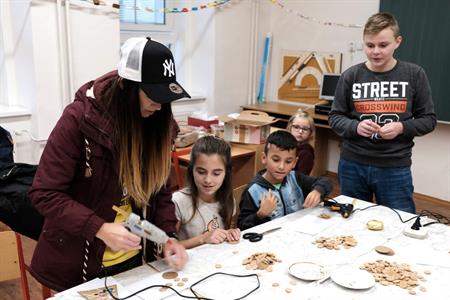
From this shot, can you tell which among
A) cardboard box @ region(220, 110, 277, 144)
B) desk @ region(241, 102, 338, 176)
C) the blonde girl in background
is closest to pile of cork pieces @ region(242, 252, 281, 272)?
the blonde girl in background

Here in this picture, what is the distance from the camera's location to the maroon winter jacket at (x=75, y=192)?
115 centimetres

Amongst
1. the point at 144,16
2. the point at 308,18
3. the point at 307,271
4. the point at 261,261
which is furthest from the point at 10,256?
the point at 308,18

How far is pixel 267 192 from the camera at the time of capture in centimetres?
188

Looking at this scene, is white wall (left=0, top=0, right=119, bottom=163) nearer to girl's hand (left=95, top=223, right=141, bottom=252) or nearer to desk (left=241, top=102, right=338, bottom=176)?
desk (left=241, top=102, right=338, bottom=176)

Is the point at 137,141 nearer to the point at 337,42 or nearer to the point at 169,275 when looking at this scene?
the point at 169,275

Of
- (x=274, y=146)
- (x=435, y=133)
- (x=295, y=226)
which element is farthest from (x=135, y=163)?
(x=435, y=133)

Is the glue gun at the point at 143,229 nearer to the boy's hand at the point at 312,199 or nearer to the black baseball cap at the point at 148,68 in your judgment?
the black baseball cap at the point at 148,68

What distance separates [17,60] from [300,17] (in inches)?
111

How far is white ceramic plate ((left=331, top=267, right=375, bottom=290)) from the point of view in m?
1.22

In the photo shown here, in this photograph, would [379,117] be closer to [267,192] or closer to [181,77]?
[267,192]

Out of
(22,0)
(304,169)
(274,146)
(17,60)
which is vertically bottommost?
(304,169)

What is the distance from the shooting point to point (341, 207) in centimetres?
181

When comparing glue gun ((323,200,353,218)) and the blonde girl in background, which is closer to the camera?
glue gun ((323,200,353,218))

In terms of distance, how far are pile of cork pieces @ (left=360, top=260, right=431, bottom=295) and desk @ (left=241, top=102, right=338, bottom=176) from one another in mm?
2942
